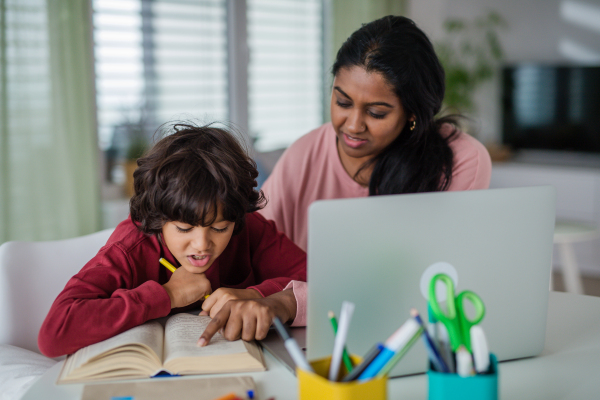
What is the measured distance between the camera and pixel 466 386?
547 mm

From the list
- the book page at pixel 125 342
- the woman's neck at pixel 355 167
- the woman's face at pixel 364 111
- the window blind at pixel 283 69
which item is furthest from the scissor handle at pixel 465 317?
the window blind at pixel 283 69

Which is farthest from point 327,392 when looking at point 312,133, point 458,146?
point 312,133

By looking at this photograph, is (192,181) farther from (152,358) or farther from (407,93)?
(407,93)

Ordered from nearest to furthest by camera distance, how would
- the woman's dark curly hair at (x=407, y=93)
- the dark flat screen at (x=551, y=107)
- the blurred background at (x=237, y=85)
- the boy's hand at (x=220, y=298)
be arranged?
1. the boy's hand at (x=220, y=298)
2. the woman's dark curly hair at (x=407, y=93)
3. the blurred background at (x=237, y=85)
4. the dark flat screen at (x=551, y=107)

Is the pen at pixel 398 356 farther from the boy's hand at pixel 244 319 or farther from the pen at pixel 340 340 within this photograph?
the boy's hand at pixel 244 319

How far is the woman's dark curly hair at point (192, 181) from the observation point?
0.94 metres

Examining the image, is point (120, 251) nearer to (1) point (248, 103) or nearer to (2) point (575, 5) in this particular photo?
(1) point (248, 103)

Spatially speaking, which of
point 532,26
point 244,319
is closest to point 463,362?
point 244,319

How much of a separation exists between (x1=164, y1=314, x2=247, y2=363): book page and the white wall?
340 cm

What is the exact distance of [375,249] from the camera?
2.21ft

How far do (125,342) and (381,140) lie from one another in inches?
28.3

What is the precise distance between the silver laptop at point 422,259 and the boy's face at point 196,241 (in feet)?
1.11

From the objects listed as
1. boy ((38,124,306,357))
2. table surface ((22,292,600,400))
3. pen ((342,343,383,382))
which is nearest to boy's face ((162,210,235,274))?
boy ((38,124,306,357))

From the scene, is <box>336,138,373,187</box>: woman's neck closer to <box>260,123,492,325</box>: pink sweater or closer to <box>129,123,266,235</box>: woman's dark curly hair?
<box>260,123,492,325</box>: pink sweater
